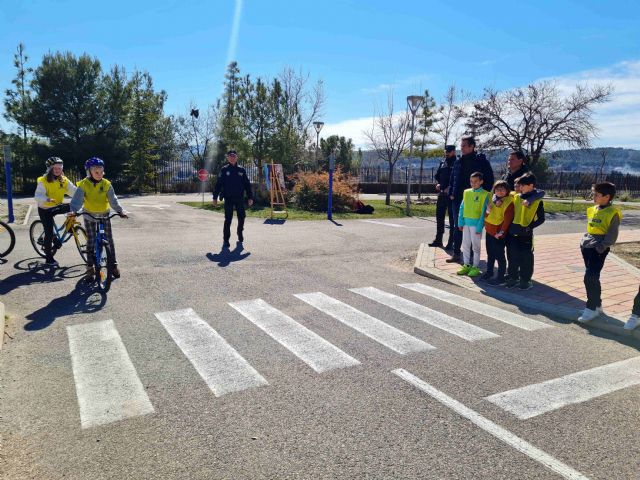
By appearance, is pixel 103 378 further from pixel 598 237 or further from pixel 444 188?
pixel 444 188

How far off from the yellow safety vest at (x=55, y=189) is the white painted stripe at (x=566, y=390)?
7.43 metres

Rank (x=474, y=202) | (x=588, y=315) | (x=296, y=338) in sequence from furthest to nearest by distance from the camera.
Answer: (x=474, y=202) < (x=588, y=315) < (x=296, y=338)

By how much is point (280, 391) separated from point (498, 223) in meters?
4.75

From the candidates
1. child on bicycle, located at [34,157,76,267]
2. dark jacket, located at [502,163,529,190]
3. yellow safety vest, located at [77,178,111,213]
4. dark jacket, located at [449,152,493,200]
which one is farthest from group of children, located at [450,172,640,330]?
child on bicycle, located at [34,157,76,267]

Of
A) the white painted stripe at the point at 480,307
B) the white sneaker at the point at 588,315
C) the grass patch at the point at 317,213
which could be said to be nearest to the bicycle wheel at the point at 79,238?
the white painted stripe at the point at 480,307

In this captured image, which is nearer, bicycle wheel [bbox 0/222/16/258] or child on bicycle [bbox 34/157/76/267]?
child on bicycle [bbox 34/157/76/267]

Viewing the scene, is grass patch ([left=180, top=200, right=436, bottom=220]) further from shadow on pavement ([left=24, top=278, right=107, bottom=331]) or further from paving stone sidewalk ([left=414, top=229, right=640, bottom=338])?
shadow on pavement ([left=24, top=278, right=107, bottom=331])

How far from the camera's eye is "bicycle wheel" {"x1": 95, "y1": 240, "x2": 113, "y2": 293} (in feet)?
20.8

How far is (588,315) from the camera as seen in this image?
5336 millimetres

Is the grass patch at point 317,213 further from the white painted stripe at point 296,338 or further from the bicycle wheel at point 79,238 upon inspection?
the white painted stripe at point 296,338

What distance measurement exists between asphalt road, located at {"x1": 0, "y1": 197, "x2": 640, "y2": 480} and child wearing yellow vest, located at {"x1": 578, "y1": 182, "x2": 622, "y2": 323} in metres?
0.40

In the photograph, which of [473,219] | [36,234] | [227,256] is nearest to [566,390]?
[473,219]

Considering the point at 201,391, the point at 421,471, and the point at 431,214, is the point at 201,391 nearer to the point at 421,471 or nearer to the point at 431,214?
the point at 421,471

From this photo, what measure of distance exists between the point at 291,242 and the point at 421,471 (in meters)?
8.61
